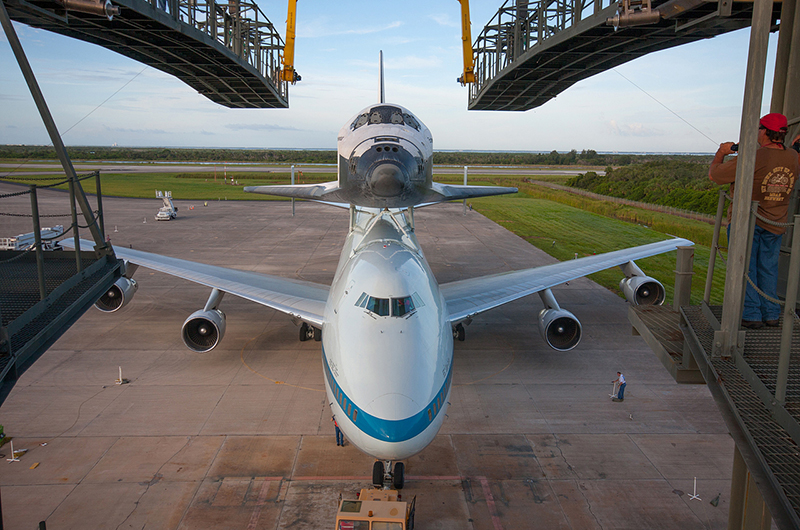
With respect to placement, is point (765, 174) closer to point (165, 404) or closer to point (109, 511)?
point (109, 511)

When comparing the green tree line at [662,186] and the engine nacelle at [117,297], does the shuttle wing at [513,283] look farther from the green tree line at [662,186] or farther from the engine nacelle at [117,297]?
the green tree line at [662,186]

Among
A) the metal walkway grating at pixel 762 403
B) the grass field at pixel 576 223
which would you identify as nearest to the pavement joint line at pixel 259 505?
the metal walkway grating at pixel 762 403

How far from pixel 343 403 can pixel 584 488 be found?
5820 mm

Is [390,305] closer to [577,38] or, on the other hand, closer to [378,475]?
→ [378,475]

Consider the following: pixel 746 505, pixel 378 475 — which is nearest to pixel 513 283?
pixel 378 475

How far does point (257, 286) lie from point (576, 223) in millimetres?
38772

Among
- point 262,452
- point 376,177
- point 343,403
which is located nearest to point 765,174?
point 343,403

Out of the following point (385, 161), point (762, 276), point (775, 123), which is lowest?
point (762, 276)

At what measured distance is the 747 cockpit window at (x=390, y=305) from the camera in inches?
435

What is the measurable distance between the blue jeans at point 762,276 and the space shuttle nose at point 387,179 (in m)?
8.47

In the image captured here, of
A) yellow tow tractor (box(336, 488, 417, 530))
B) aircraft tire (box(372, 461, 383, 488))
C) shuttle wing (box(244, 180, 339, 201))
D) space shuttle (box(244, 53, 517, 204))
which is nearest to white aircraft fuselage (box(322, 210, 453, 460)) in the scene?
yellow tow tractor (box(336, 488, 417, 530))

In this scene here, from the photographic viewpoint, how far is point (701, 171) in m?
76.3

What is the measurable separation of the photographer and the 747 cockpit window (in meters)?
6.32

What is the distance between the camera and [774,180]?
6.08 meters
